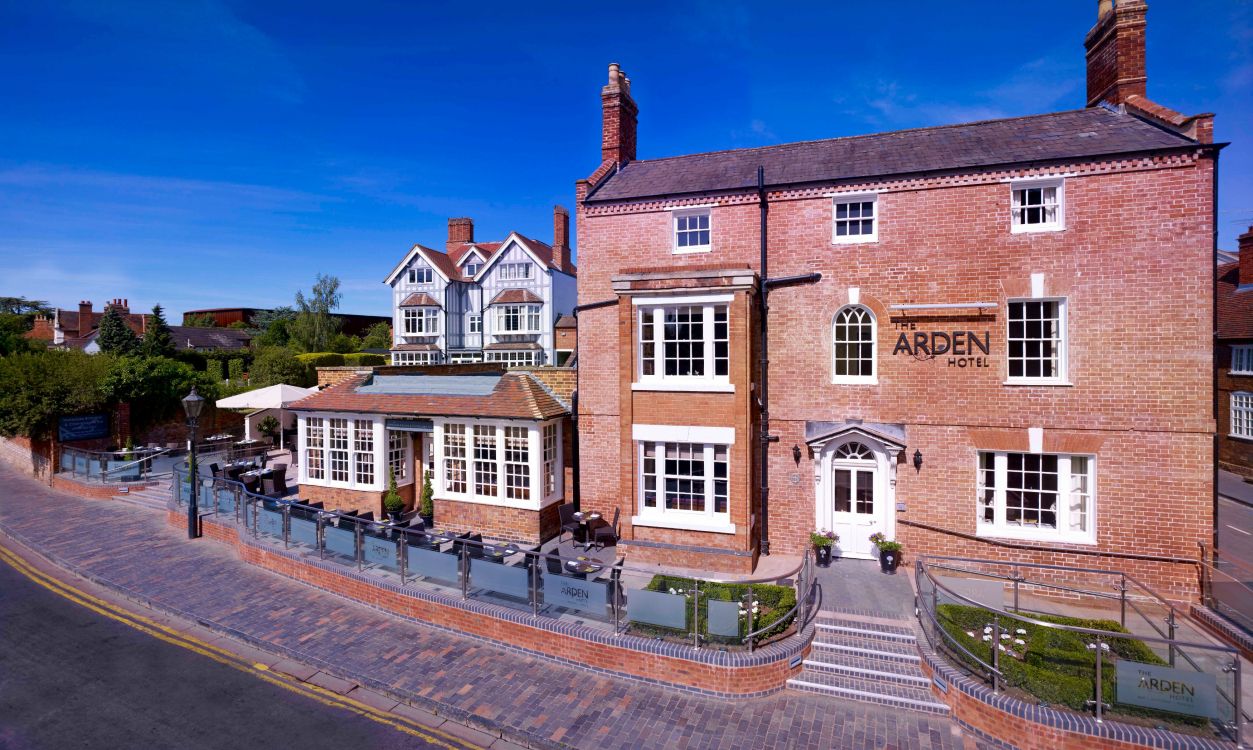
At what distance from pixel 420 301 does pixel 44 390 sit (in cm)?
2166

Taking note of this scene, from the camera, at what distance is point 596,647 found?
938cm

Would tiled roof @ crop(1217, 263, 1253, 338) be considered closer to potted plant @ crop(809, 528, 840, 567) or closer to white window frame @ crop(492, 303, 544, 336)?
potted plant @ crop(809, 528, 840, 567)

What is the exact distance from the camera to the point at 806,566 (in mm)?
9945

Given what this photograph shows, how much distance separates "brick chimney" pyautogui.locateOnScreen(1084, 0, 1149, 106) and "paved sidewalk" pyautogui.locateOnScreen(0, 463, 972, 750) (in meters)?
14.9

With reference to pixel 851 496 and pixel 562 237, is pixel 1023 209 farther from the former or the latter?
pixel 562 237

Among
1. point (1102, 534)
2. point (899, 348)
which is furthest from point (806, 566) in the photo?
point (1102, 534)

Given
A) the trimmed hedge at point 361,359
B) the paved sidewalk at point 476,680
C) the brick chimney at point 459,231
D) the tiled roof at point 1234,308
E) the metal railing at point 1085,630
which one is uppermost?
the brick chimney at point 459,231

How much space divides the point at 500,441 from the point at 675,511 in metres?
4.91

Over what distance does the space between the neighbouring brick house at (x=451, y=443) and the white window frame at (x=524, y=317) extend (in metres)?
22.1

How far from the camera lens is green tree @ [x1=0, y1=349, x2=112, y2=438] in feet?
71.2

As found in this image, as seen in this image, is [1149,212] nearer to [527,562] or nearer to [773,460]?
[773,460]

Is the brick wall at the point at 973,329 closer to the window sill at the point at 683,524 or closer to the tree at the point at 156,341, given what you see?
the window sill at the point at 683,524

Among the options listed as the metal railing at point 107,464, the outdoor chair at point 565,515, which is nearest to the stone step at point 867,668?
the outdoor chair at point 565,515

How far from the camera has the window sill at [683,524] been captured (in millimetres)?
12977
